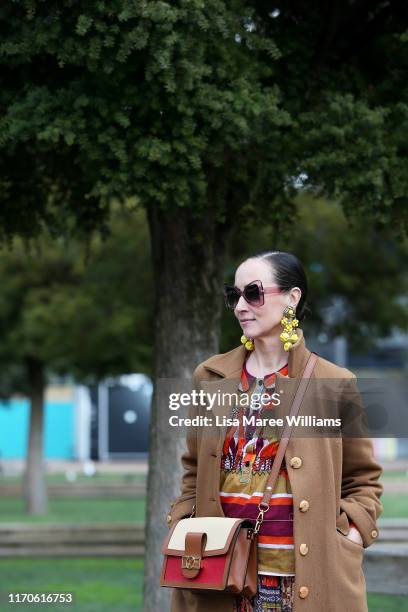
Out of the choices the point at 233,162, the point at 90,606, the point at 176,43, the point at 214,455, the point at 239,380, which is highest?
the point at 176,43

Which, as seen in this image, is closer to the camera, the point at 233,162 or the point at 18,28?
the point at 18,28

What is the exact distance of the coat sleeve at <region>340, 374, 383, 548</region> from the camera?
3891 millimetres

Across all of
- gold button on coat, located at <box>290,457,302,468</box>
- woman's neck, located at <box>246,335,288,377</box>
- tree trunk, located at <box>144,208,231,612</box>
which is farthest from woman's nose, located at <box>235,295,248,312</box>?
tree trunk, located at <box>144,208,231,612</box>

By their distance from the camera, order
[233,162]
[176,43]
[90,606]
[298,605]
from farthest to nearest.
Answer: [90,606] → [233,162] → [176,43] → [298,605]

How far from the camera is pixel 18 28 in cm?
669

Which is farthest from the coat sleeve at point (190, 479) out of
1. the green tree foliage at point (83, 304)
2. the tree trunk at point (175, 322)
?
the green tree foliage at point (83, 304)

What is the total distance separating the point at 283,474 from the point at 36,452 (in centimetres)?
1847

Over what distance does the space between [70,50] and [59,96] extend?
0.39m

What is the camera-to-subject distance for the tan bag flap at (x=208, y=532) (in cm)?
365

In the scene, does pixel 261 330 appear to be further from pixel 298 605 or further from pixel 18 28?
pixel 18 28

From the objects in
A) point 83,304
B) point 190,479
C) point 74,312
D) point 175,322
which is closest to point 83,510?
point 74,312

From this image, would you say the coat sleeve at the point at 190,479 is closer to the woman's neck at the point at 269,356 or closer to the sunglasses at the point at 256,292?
the woman's neck at the point at 269,356

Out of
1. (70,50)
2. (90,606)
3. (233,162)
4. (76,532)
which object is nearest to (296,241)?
(76,532)

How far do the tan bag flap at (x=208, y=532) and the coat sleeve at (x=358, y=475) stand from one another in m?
0.44
